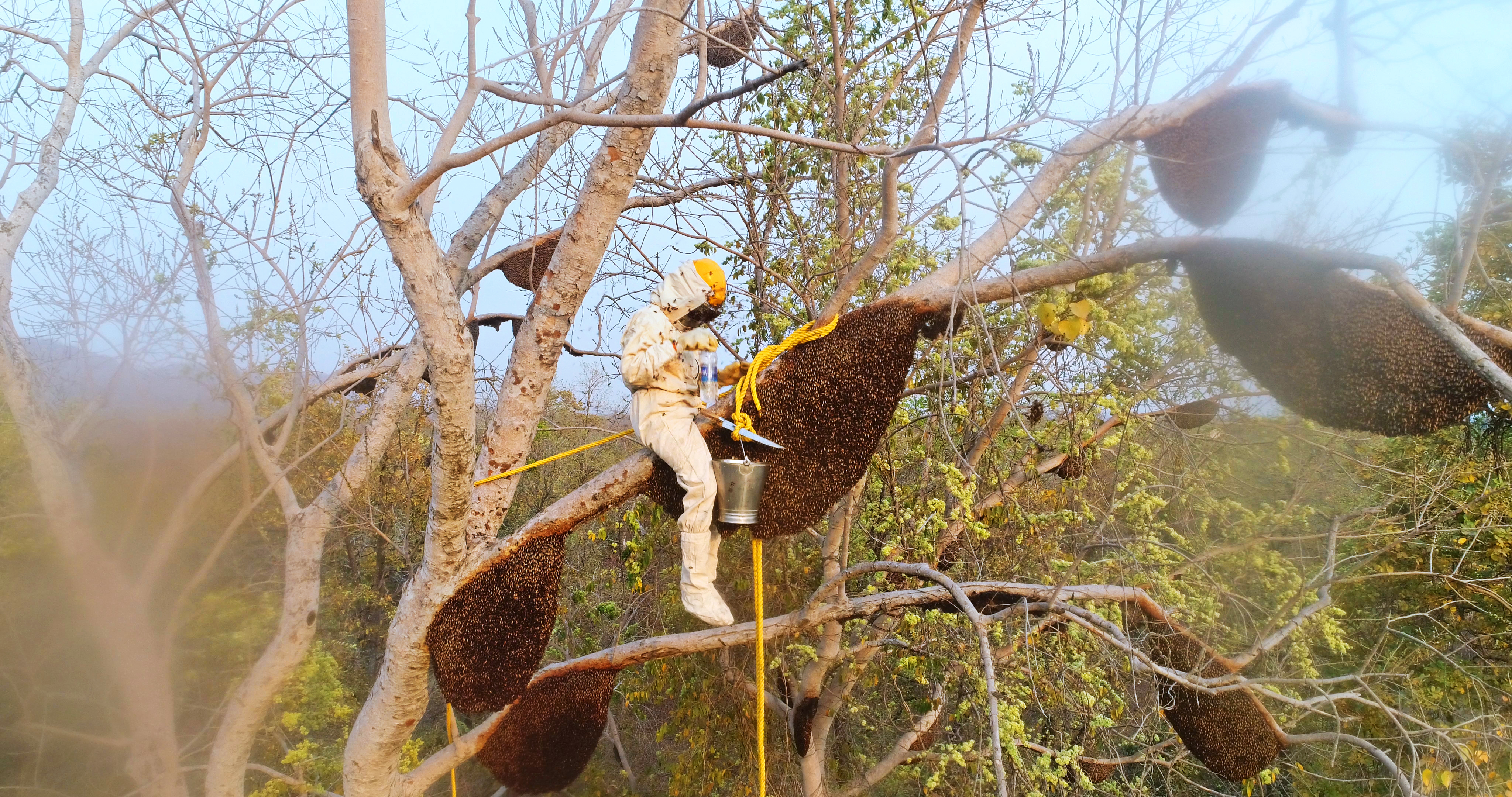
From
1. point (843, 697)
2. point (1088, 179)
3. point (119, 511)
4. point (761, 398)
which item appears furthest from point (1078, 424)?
point (119, 511)

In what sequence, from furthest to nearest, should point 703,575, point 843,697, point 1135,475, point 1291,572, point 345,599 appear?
1. point 345,599
2. point 843,697
3. point 1135,475
4. point 1291,572
5. point 703,575

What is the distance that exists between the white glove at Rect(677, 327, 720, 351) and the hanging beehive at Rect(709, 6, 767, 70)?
6.34 ft

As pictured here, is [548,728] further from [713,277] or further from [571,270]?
[713,277]

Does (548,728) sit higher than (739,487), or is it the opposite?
(739,487)

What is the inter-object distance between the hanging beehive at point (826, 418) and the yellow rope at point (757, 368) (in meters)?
0.06

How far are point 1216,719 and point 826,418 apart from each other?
10.2 feet

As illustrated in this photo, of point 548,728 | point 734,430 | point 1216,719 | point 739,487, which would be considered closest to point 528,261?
point 734,430

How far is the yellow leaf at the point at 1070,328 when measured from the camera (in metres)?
2.41

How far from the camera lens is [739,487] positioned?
2.68 metres

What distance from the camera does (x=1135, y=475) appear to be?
15.2 feet

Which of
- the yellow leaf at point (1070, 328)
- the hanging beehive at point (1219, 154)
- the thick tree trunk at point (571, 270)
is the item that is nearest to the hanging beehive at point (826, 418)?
the yellow leaf at point (1070, 328)

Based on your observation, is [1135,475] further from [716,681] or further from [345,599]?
Result: [345,599]

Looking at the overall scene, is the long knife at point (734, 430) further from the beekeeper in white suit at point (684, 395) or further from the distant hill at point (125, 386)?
the distant hill at point (125, 386)

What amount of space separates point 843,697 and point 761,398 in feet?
13.6
